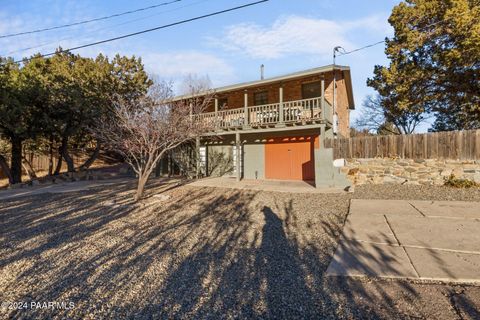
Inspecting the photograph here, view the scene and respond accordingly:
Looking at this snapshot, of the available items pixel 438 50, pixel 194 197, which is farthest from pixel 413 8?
pixel 194 197

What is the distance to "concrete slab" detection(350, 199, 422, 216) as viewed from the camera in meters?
6.47

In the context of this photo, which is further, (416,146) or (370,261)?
(416,146)

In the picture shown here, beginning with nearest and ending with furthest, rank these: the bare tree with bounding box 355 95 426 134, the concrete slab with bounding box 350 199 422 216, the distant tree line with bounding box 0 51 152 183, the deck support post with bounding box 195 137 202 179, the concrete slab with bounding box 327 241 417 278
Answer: the concrete slab with bounding box 327 241 417 278 < the concrete slab with bounding box 350 199 422 216 < the distant tree line with bounding box 0 51 152 183 < the deck support post with bounding box 195 137 202 179 < the bare tree with bounding box 355 95 426 134

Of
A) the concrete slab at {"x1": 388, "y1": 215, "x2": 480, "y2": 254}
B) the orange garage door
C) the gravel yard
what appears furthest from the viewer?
the orange garage door

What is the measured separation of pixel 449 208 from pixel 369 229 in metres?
2.97

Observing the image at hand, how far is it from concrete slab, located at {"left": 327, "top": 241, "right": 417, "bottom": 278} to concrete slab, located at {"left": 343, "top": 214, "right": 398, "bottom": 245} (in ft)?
1.01

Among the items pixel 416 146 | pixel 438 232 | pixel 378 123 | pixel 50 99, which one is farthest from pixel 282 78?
pixel 378 123

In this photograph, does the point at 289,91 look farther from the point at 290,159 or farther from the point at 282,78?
the point at 290,159

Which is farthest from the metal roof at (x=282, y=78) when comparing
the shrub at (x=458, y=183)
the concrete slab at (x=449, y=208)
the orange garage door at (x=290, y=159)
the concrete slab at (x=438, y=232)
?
the concrete slab at (x=438, y=232)

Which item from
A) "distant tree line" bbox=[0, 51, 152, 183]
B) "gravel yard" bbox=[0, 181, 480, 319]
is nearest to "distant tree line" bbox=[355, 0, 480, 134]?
"gravel yard" bbox=[0, 181, 480, 319]

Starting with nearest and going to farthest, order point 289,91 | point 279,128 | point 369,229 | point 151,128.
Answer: point 369,229 < point 151,128 < point 279,128 < point 289,91

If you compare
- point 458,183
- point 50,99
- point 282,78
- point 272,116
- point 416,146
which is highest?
point 282,78

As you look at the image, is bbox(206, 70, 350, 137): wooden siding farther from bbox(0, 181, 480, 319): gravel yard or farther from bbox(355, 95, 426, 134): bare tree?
bbox(355, 95, 426, 134): bare tree

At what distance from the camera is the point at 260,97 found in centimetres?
1516
